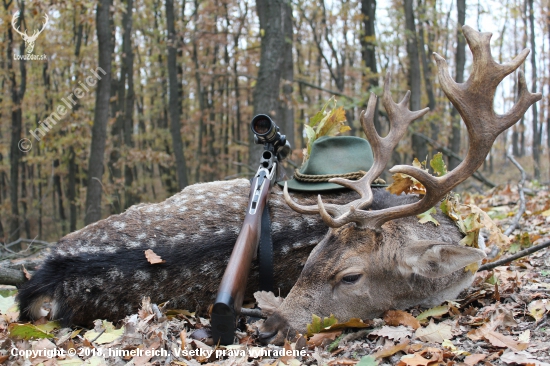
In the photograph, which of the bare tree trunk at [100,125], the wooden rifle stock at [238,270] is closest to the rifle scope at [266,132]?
the wooden rifle stock at [238,270]

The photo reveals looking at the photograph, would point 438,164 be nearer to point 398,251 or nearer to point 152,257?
point 398,251

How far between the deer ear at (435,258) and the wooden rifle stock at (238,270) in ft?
3.81

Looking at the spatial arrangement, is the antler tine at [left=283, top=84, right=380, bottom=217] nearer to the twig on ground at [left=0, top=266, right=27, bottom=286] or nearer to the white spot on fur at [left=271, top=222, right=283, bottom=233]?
the white spot on fur at [left=271, top=222, right=283, bottom=233]

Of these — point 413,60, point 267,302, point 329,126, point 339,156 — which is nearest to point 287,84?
point 413,60

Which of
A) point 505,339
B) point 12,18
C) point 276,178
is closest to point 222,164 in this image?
point 12,18

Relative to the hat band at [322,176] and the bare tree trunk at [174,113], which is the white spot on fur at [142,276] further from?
the bare tree trunk at [174,113]

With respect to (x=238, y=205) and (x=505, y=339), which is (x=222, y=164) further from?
(x=505, y=339)

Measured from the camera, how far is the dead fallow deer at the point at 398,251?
3.49m

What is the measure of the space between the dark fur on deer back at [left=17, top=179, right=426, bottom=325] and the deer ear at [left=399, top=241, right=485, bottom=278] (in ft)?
1.97

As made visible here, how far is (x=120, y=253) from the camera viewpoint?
4.04 meters

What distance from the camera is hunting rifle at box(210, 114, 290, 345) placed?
128 inches

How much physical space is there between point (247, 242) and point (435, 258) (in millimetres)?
1403

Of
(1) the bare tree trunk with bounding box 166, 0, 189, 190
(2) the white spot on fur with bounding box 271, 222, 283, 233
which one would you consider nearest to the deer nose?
(2) the white spot on fur with bounding box 271, 222, 283, 233

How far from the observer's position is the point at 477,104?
354 centimetres
